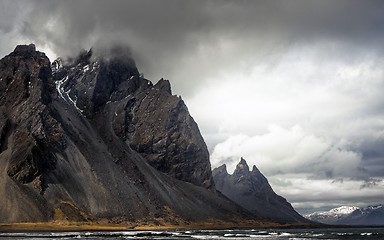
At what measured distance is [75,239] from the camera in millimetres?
124875

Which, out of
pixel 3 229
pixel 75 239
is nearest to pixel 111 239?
pixel 75 239

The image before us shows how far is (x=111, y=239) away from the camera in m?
129

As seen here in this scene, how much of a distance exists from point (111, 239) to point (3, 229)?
9224 cm

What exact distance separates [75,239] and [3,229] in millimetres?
89489

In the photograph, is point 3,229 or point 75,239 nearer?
point 75,239

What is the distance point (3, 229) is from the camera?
196875 millimetres

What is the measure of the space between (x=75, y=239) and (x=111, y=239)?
10.2 metres

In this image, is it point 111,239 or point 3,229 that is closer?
point 111,239

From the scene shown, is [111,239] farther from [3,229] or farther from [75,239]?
[3,229]
